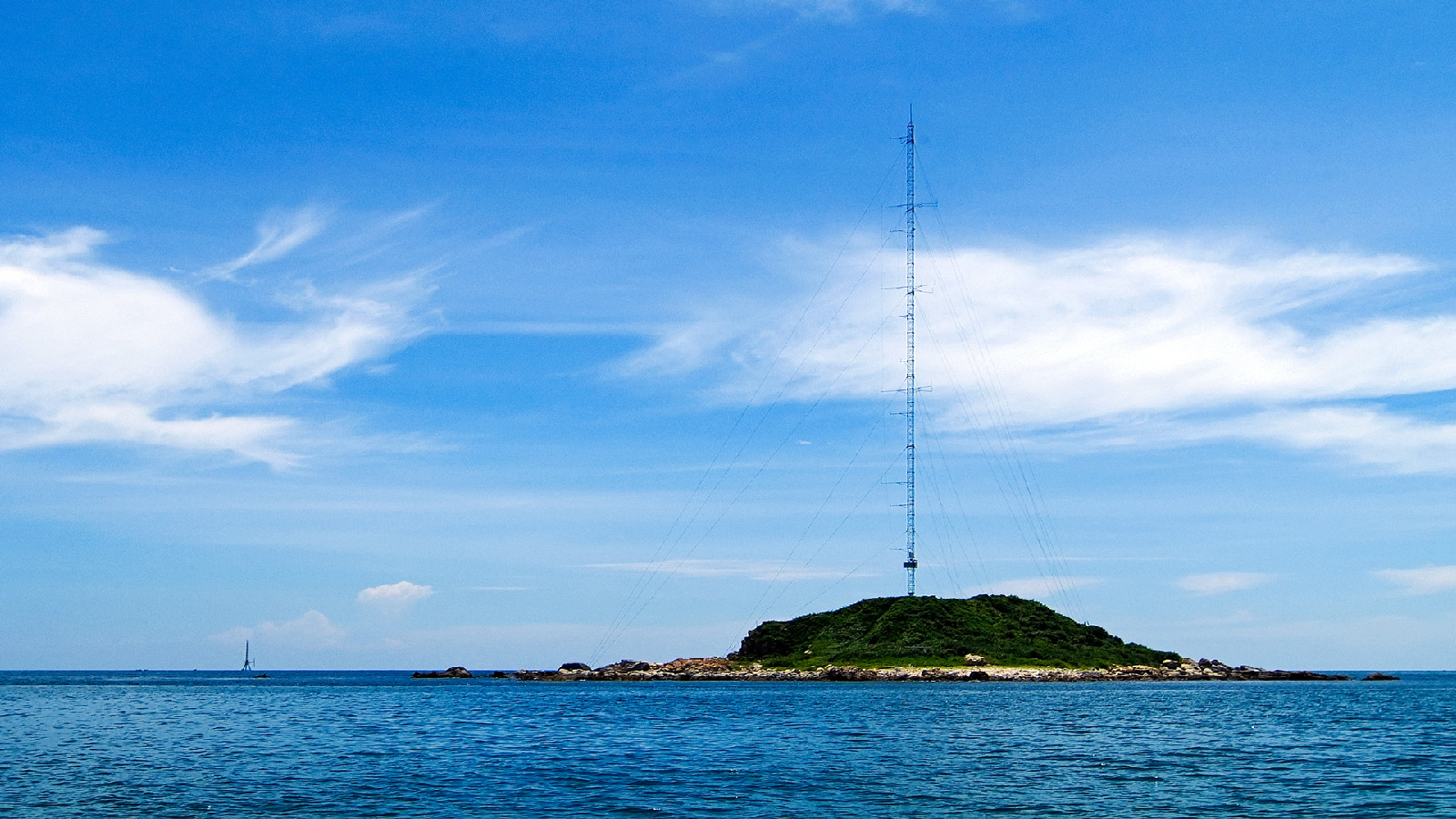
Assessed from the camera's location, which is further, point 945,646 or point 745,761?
point 945,646

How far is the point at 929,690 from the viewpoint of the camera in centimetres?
13575

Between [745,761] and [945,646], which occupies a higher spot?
[745,761]

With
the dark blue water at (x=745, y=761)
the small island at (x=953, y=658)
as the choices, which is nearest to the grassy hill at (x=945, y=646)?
the small island at (x=953, y=658)

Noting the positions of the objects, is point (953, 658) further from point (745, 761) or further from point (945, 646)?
point (745, 761)

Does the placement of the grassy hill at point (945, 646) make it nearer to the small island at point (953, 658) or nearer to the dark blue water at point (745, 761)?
the small island at point (953, 658)

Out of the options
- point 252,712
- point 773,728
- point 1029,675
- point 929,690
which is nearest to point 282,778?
point 773,728

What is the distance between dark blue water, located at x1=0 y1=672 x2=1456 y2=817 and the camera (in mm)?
43594

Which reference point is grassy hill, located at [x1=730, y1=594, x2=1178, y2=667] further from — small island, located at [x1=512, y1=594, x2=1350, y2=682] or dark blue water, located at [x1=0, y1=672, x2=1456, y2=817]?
dark blue water, located at [x1=0, y1=672, x2=1456, y2=817]

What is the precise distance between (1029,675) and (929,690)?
36900 mm

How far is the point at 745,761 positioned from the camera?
192 ft

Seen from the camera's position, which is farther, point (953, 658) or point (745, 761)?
point (953, 658)

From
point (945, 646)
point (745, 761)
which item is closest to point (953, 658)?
point (945, 646)

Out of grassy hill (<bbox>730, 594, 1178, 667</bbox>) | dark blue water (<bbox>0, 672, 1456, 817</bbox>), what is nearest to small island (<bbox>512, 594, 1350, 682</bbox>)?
grassy hill (<bbox>730, 594, 1178, 667</bbox>)

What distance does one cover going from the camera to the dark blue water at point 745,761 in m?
43.6
